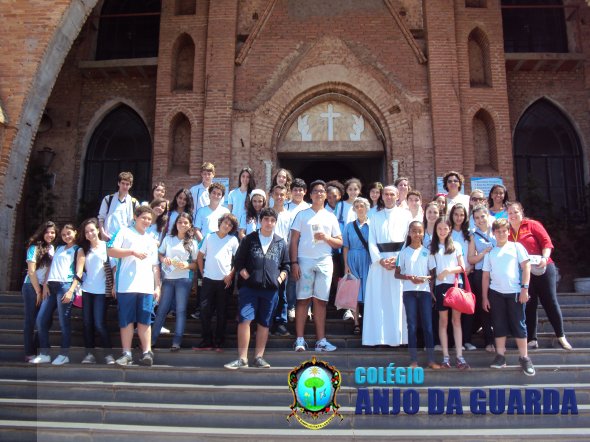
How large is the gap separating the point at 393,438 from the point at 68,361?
418 cm

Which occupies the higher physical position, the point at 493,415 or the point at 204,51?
the point at 204,51

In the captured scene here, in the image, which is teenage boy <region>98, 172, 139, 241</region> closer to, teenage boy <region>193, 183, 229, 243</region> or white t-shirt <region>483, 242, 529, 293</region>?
teenage boy <region>193, 183, 229, 243</region>

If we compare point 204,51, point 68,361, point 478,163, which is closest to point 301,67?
point 204,51

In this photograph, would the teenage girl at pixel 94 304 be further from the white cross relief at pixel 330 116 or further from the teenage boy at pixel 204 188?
the white cross relief at pixel 330 116

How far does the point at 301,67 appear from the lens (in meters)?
12.9

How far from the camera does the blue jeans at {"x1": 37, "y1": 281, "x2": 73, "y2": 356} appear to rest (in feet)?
21.7

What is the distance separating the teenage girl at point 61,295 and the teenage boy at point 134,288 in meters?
0.72

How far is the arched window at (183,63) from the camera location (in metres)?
13.5

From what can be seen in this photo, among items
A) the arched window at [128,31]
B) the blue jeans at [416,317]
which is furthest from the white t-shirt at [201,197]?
the arched window at [128,31]

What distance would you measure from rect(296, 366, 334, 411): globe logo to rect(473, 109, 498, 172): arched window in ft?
28.0

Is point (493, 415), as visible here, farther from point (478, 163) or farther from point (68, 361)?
point (478, 163)

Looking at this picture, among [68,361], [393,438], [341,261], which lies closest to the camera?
[393,438]

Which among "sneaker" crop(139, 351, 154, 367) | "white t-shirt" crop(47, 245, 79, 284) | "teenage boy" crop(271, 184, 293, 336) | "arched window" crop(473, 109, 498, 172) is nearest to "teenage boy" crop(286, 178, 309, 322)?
"teenage boy" crop(271, 184, 293, 336)

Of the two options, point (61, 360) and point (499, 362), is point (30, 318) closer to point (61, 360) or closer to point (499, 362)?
point (61, 360)
